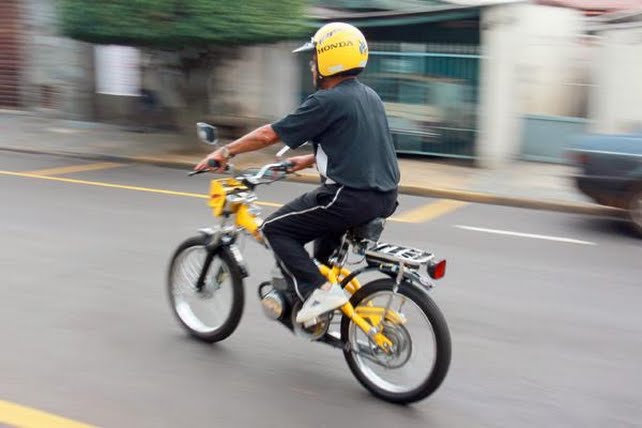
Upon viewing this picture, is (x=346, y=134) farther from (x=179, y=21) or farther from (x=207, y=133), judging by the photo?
(x=179, y=21)

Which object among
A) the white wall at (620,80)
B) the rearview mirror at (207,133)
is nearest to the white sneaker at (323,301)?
the rearview mirror at (207,133)

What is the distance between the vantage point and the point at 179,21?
11.3m

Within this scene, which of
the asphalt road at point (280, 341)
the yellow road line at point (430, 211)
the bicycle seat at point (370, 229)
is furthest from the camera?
the yellow road line at point (430, 211)

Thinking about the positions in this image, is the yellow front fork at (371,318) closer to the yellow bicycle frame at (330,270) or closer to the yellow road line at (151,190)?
the yellow bicycle frame at (330,270)

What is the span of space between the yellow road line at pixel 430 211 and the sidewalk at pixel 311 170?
33cm

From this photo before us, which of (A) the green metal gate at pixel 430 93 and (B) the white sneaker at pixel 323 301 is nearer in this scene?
(B) the white sneaker at pixel 323 301

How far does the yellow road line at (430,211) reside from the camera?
28.3 ft

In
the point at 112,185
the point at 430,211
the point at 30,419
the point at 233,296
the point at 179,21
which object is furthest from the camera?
the point at 179,21

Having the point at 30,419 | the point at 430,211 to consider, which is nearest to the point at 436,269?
the point at 30,419

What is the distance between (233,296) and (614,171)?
202 inches

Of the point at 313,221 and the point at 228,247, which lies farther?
the point at 228,247

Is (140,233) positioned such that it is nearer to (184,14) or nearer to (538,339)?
(538,339)

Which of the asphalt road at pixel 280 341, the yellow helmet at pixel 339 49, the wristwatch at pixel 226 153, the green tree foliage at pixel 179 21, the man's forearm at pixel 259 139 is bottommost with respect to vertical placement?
the asphalt road at pixel 280 341

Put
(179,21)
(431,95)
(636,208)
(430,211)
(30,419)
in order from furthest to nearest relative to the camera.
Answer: (431,95)
(179,21)
(430,211)
(636,208)
(30,419)
